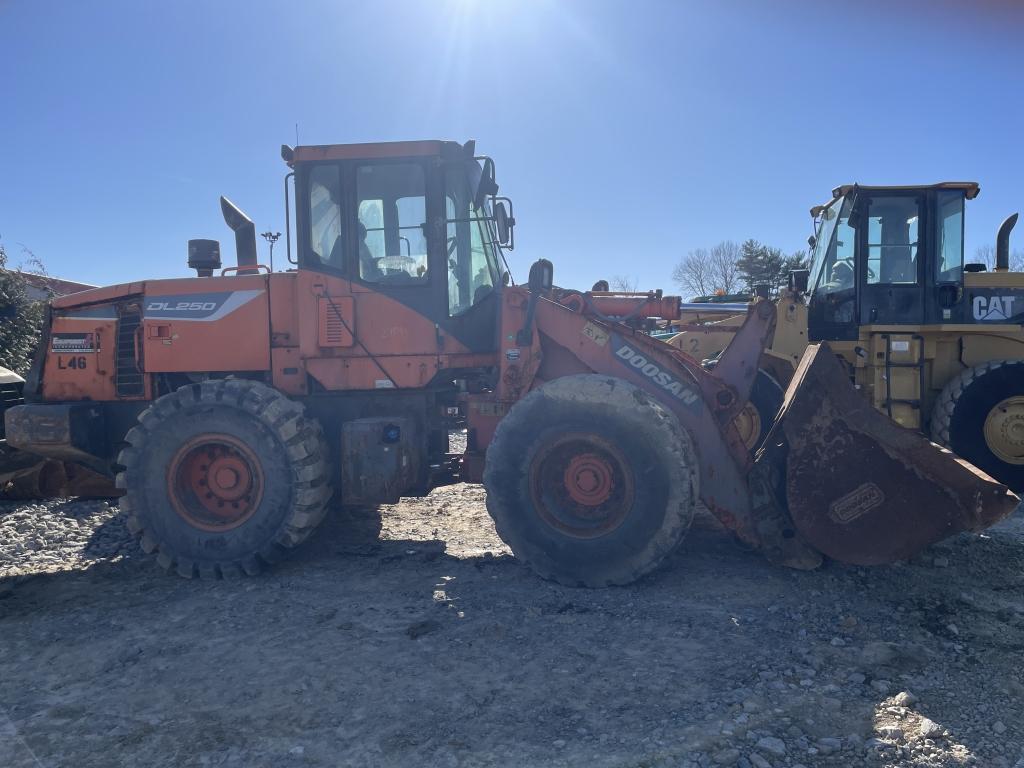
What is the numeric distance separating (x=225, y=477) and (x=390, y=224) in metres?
2.25

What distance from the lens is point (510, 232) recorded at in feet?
18.6

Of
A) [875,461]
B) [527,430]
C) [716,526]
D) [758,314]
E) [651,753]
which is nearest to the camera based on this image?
[651,753]

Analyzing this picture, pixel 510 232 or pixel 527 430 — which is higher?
pixel 510 232

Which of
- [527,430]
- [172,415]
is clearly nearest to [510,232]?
[527,430]

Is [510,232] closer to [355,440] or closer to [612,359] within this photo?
[612,359]

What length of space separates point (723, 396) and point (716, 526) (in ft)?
4.66

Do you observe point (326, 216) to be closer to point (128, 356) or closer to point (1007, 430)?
point (128, 356)

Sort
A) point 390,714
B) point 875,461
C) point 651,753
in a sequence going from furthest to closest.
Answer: point 875,461 < point 390,714 < point 651,753

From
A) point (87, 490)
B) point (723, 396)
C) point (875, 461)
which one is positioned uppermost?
point (723, 396)

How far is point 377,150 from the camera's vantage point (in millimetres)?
5422

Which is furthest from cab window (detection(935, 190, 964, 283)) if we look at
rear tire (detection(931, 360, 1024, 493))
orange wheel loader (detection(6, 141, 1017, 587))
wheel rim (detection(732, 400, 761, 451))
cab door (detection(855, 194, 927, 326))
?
orange wheel loader (detection(6, 141, 1017, 587))

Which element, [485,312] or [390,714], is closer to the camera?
[390,714]

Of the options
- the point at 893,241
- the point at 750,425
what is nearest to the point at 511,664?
the point at 750,425

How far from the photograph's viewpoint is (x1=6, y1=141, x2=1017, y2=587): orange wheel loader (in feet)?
15.0
